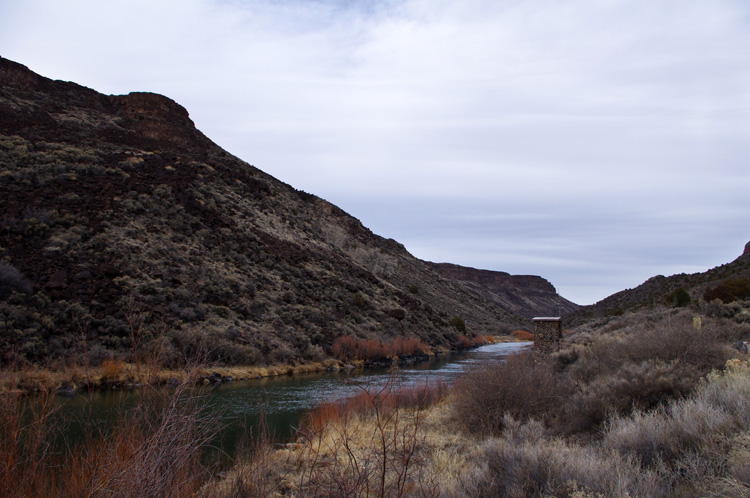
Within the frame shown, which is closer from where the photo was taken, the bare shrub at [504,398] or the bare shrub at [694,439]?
the bare shrub at [694,439]

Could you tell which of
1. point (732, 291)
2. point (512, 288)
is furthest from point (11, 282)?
point (512, 288)

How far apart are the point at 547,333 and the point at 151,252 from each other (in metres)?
20.7

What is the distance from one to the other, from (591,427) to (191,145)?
168ft

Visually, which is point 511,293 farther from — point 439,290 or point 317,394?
point 317,394

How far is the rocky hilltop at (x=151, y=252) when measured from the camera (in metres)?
18.8

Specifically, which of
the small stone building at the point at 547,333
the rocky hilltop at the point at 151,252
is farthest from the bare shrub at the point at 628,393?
the small stone building at the point at 547,333

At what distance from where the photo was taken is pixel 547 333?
1588cm

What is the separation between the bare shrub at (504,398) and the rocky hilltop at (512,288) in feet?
347

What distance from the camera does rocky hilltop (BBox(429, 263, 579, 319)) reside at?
117375 millimetres

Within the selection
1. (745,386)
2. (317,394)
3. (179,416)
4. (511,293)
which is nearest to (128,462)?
(179,416)

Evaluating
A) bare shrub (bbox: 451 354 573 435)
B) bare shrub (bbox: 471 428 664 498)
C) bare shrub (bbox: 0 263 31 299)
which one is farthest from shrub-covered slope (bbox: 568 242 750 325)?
bare shrub (bbox: 0 263 31 299)

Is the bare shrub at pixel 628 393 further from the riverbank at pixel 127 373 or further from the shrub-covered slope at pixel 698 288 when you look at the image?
the shrub-covered slope at pixel 698 288

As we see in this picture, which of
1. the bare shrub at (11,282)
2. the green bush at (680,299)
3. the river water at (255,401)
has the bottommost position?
the river water at (255,401)

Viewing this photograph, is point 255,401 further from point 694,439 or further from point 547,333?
point 694,439
